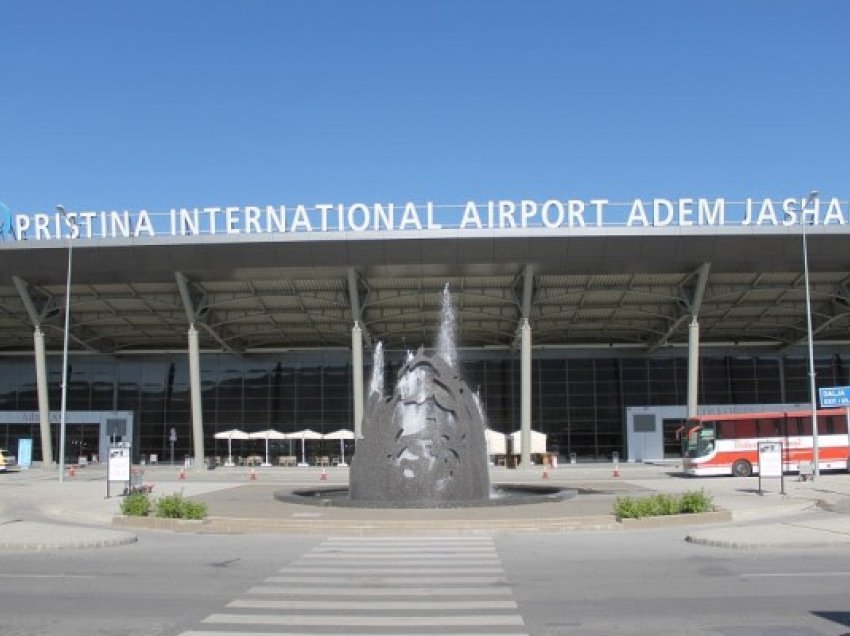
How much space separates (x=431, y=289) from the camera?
5478 centimetres

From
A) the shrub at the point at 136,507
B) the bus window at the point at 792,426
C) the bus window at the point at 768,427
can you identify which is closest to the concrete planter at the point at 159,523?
the shrub at the point at 136,507

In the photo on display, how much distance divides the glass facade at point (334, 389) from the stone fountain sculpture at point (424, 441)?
45757 millimetres

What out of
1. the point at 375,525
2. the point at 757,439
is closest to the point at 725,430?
the point at 757,439

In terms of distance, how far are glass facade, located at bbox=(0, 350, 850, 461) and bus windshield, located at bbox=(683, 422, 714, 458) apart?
2816cm

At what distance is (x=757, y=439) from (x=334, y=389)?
125 feet

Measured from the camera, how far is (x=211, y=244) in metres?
47.9

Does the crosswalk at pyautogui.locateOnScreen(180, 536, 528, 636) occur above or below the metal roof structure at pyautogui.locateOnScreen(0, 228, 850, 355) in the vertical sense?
below

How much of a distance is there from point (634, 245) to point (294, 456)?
3359cm

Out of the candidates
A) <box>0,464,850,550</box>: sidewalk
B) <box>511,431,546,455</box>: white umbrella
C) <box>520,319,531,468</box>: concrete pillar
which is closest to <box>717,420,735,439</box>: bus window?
<box>0,464,850,550</box>: sidewalk

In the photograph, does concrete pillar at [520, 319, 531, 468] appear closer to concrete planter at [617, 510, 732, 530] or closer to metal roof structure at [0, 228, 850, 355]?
metal roof structure at [0, 228, 850, 355]

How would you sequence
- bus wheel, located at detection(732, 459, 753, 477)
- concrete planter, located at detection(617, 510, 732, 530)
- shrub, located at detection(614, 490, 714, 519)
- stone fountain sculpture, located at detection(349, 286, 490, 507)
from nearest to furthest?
1. concrete planter, located at detection(617, 510, 732, 530)
2. shrub, located at detection(614, 490, 714, 519)
3. stone fountain sculpture, located at detection(349, 286, 490, 507)
4. bus wheel, located at detection(732, 459, 753, 477)

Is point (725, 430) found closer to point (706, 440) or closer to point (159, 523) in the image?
point (706, 440)

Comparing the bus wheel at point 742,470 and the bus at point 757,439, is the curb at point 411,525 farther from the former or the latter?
the bus wheel at point 742,470

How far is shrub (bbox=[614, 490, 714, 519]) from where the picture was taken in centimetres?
1956
